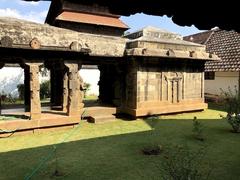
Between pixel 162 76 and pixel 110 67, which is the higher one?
pixel 110 67

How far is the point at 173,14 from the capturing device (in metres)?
2.86

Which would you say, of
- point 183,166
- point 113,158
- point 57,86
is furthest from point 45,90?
point 183,166

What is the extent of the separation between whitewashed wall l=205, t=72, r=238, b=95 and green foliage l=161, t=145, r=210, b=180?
1252 cm

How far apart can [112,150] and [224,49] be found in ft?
50.9

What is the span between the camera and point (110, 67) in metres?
15.9

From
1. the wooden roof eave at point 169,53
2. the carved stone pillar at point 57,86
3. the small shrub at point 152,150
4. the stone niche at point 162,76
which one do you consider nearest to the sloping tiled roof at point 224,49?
the wooden roof eave at point 169,53

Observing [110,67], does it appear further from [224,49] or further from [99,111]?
[224,49]

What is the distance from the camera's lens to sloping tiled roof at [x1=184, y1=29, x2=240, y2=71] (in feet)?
63.7

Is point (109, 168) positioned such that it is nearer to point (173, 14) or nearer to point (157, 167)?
point (157, 167)

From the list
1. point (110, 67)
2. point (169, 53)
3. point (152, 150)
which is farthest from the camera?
point (110, 67)

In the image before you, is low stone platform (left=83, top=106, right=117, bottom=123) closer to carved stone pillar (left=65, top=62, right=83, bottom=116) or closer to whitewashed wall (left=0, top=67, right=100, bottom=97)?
carved stone pillar (left=65, top=62, right=83, bottom=116)

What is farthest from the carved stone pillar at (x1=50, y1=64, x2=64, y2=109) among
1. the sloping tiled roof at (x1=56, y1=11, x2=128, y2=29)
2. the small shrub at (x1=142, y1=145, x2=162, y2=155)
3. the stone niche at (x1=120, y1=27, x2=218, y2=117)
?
the small shrub at (x1=142, y1=145, x2=162, y2=155)

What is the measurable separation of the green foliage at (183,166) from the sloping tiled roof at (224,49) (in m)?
12.4

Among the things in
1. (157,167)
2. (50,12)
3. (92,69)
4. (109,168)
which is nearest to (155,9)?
(157,167)
